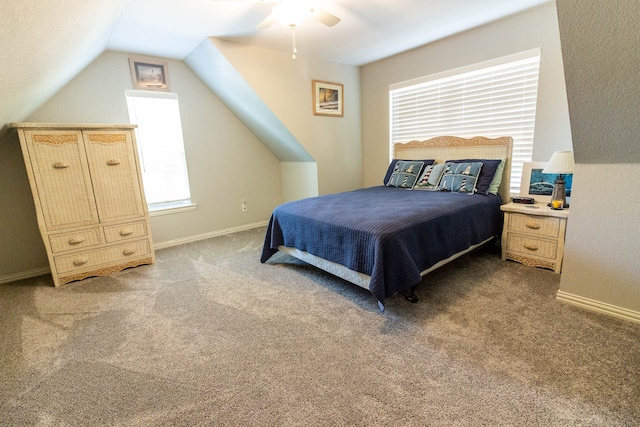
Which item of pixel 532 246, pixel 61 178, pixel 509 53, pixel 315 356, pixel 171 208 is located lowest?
pixel 315 356

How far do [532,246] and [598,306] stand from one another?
0.72 m

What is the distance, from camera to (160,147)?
356 cm

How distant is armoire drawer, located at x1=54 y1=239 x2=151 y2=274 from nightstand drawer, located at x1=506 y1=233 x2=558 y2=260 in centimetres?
352

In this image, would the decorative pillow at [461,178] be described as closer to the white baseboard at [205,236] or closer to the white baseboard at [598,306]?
the white baseboard at [598,306]

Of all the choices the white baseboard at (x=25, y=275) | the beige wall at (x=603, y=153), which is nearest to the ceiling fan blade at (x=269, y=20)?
the beige wall at (x=603, y=153)

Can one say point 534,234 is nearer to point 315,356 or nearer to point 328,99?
point 315,356

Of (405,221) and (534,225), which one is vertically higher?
(405,221)

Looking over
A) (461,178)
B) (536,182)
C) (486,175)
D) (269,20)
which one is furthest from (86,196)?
(536,182)

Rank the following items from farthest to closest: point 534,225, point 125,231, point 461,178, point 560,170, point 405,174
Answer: point 405,174
point 461,178
point 125,231
point 534,225
point 560,170

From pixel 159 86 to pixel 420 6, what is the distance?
2859mm

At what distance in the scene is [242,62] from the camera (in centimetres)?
314

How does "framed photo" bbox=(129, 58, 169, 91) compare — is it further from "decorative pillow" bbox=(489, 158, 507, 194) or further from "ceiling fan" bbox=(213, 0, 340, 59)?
"decorative pillow" bbox=(489, 158, 507, 194)

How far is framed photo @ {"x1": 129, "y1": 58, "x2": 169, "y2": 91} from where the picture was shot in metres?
3.24

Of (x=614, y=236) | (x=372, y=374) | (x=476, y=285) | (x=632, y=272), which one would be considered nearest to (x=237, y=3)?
(x=372, y=374)
